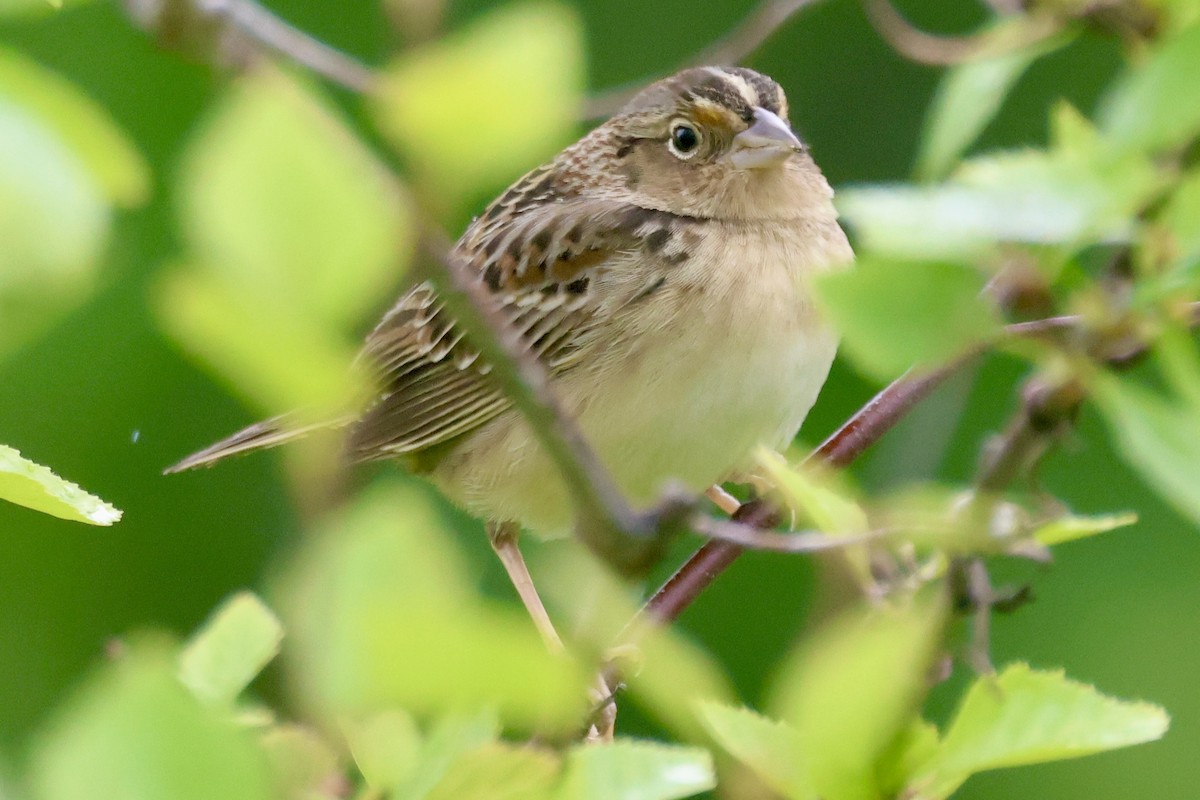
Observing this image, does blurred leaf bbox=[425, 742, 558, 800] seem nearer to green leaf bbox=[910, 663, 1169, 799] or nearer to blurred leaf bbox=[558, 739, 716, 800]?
blurred leaf bbox=[558, 739, 716, 800]

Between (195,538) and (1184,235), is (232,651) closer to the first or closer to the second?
(1184,235)

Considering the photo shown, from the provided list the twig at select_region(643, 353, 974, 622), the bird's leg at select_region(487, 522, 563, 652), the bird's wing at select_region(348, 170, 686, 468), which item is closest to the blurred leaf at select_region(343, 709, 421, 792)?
the twig at select_region(643, 353, 974, 622)

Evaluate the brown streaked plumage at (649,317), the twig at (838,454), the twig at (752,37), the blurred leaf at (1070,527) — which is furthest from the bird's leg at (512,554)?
the blurred leaf at (1070,527)

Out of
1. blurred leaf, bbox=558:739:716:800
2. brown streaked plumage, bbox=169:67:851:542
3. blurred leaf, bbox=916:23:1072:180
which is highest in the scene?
blurred leaf, bbox=916:23:1072:180

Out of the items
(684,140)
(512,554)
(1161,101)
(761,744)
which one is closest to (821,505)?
(761,744)

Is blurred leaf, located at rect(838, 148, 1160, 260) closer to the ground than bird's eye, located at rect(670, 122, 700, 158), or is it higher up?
higher up
